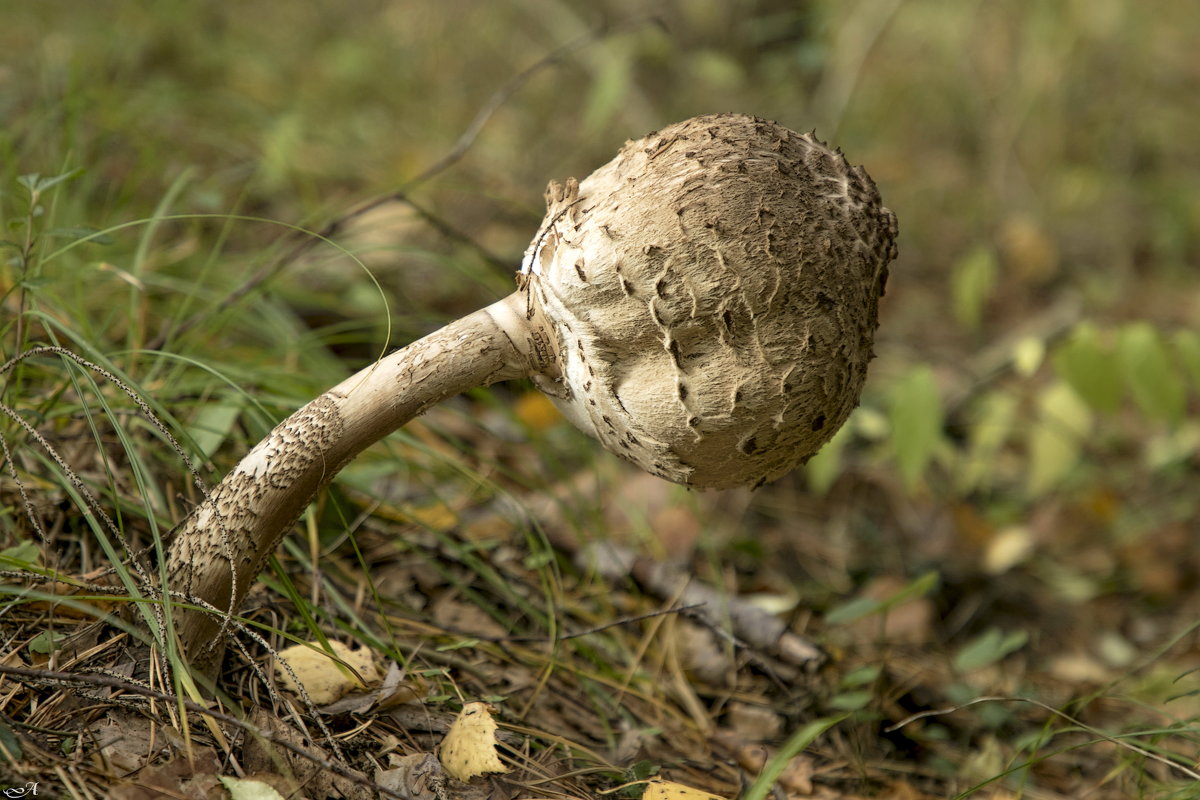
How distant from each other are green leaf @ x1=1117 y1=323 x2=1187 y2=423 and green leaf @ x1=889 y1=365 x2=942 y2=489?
0.58 metres

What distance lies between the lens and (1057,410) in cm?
358

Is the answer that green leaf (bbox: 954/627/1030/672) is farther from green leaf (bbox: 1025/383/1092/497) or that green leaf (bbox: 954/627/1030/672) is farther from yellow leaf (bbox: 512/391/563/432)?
yellow leaf (bbox: 512/391/563/432)

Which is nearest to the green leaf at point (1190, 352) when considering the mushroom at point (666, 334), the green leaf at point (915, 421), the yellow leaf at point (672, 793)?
the green leaf at point (915, 421)

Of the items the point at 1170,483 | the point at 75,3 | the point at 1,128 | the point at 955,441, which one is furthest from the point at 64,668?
the point at 75,3

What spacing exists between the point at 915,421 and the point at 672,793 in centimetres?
177

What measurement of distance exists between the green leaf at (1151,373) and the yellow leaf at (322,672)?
2.35 metres

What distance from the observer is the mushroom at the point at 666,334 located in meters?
1.67

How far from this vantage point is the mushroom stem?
5.68 feet

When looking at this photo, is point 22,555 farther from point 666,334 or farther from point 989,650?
point 989,650

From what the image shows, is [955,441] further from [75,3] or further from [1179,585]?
[75,3]

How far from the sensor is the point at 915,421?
309cm

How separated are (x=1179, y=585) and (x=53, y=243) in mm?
4285

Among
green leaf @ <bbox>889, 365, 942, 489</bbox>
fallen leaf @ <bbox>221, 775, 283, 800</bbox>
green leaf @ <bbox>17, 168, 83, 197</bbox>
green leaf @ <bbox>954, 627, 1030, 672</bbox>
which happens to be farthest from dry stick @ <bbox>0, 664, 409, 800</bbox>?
green leaf @ <bbox>889, 365, 942, 489</bbox>

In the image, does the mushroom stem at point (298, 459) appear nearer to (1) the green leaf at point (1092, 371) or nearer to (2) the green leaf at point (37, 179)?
(2) the green leaf at point (37, 179)
